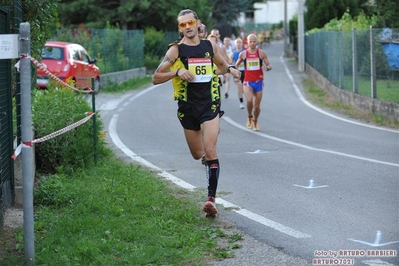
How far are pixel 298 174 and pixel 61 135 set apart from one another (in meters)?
3.00

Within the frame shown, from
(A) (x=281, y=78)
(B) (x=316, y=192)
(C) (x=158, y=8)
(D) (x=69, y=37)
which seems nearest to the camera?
(B) (x=316, y=192)

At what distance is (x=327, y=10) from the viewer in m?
40.1

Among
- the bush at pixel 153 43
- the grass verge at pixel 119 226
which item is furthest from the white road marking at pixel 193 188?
the bush at pixel 153 43

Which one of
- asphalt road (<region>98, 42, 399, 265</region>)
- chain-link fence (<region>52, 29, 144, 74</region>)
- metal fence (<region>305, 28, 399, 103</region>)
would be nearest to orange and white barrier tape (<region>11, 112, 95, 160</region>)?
asphalt road (<region>98, 42, 399, 265</region>)

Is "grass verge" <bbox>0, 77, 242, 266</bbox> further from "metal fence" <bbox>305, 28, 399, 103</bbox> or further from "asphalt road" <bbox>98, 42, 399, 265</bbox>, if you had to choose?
"metal fence" <bbox>305, 28, 399, 103</bbox>

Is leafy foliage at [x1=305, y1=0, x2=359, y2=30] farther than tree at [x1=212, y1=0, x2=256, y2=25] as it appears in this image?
No

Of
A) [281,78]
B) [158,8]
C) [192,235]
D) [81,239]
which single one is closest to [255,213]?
[192,235]

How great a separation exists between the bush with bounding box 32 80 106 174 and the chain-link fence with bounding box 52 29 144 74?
18.0 m

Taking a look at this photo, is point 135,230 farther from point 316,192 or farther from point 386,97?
point 386,97

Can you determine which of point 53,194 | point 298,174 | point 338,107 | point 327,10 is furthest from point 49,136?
point 327,10

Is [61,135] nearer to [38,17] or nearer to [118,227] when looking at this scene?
[38,17]

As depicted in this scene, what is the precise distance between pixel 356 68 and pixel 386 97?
102 inches

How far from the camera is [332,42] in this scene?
79.4ft

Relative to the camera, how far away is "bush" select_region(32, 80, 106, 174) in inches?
385
